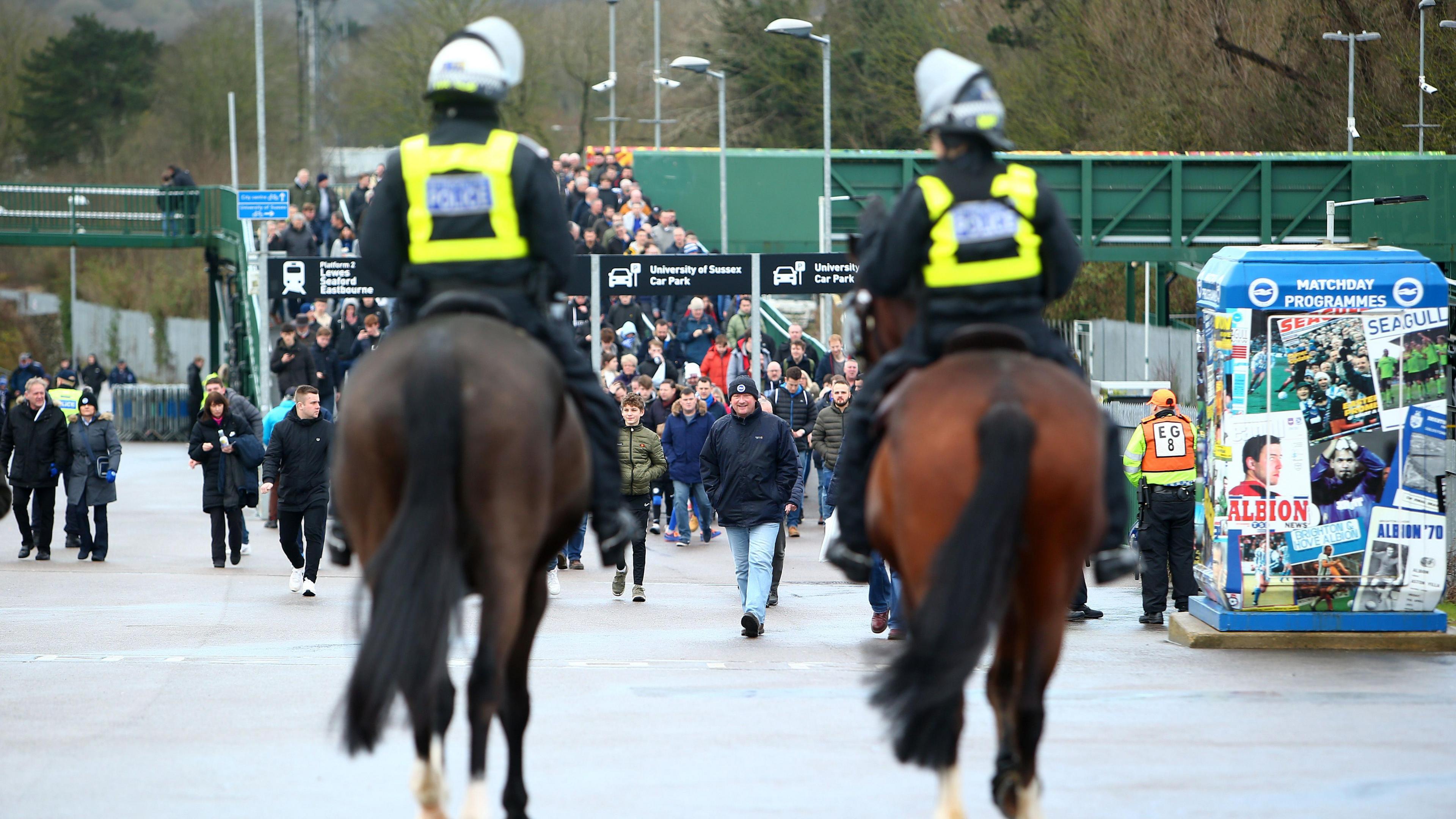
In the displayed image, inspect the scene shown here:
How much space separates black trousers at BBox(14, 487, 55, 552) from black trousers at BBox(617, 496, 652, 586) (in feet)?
21.0

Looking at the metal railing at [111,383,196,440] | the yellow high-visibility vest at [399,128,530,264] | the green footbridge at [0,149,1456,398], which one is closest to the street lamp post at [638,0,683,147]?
the green footbridge at [0,149,1456,398]

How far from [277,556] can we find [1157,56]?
25921mm

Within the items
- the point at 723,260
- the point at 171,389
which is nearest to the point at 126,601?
the point at 723,260

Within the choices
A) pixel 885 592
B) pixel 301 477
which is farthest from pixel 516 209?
pixel 301 477

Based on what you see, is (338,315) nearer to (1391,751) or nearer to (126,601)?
(126,601)

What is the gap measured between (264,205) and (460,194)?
19.2m

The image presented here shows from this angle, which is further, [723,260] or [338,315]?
[338,315]

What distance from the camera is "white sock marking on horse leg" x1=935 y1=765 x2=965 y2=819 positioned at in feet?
19.2

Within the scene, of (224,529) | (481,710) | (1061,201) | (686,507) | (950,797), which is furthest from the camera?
(1061,201)

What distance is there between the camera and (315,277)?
2262 centimetres

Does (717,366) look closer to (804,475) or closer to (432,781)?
(804,475)

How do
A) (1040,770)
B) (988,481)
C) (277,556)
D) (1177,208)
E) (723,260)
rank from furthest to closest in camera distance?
(1177,208) → (723,260) → (277,556) → (1040,770) → (988,481)

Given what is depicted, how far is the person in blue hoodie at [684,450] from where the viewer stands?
68.2 ft

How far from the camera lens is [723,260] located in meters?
22.4
